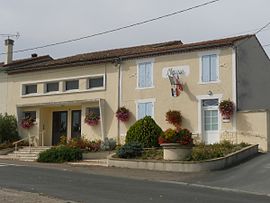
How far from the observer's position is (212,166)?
20.4m

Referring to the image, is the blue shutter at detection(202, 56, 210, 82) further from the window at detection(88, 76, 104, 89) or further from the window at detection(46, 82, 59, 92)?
the window at detection(46, 82, 59, 92)

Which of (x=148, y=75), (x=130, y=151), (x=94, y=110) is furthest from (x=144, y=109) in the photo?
(x=130, y=151)

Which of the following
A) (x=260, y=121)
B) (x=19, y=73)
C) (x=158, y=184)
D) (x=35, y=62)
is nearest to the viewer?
(x=158, y=184)

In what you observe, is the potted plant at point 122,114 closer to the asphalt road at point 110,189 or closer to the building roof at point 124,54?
the building roof at point 124,54

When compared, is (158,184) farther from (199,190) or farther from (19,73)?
(19,73)

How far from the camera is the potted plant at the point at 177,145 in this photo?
21078 millimetres

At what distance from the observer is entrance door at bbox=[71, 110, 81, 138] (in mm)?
30969

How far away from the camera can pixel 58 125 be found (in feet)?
106

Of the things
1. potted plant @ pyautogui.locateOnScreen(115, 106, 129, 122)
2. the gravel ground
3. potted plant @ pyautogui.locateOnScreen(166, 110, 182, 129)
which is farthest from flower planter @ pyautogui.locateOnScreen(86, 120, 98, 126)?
the gravel ground

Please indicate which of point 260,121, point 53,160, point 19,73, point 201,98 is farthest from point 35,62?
point 260,121

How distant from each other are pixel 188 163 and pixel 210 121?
18.1 ft

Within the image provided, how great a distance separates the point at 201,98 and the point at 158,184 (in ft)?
32.6

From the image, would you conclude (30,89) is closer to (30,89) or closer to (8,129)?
(30,89)

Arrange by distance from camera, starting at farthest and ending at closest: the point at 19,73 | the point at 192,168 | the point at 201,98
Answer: the point at 19,73
the point at 201,98
the point at 192,168
